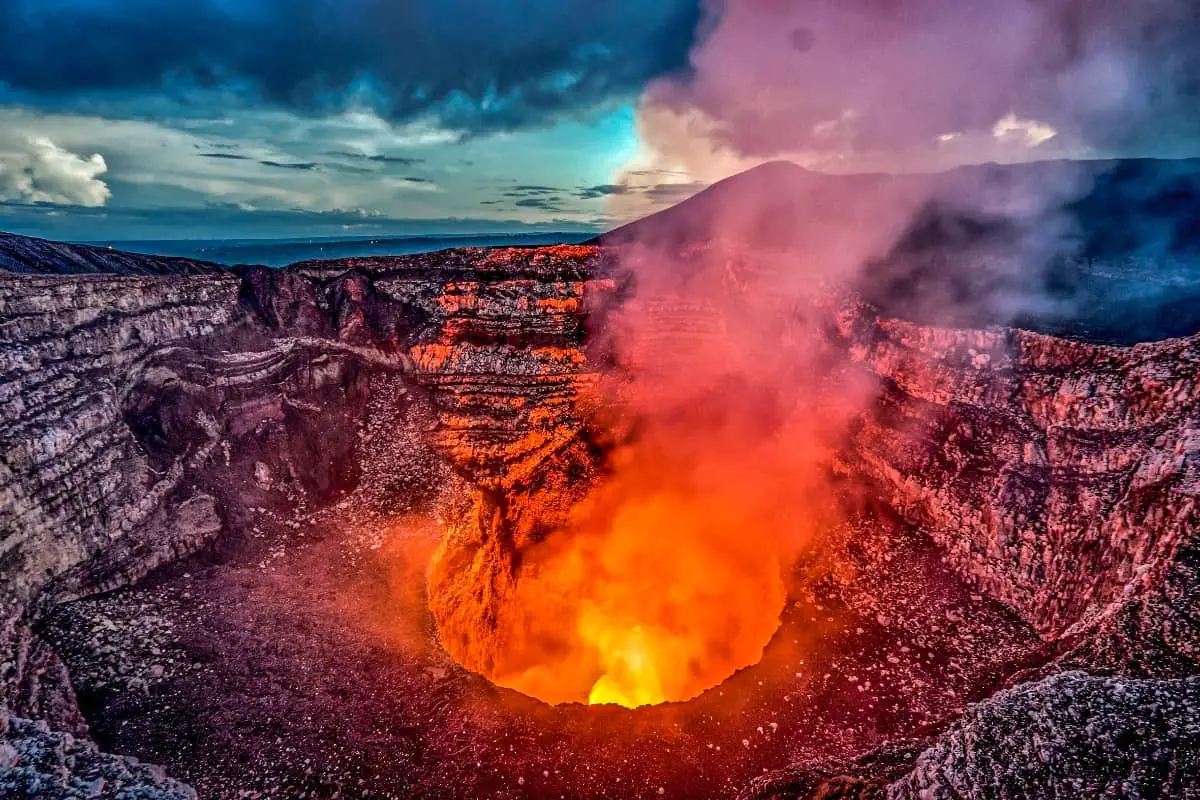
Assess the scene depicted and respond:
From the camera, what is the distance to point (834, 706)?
18094 millimetres

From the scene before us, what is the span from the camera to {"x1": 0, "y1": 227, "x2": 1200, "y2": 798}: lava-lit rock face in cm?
1354

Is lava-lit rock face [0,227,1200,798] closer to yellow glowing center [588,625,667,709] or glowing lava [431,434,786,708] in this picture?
glowing lava [431,434,786,708]

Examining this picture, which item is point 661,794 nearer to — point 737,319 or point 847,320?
point 847,320

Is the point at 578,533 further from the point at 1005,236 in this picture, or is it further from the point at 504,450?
the point at 1005,236

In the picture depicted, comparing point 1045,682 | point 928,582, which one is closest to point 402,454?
point 928,582

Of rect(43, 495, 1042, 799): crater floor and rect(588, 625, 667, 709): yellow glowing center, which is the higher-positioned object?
rect(43, 495, 1042, 799): crater floor

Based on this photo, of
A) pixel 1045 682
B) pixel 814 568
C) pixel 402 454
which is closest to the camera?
pixel 1045 682

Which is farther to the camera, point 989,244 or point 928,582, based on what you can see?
point 989,244

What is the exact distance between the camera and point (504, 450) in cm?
3228

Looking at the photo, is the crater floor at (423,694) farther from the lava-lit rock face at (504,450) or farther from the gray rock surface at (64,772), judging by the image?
the gray rock surface at (64,772)

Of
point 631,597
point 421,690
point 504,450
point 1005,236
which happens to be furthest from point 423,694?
point 1005,236

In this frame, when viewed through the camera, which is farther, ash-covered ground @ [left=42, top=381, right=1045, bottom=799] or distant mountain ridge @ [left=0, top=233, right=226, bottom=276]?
distant mountain ridge @ [left=0, top=233, right=226, bottom=276]

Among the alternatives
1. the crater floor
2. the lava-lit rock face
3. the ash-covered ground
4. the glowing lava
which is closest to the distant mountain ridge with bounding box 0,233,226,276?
the lava-lit rock face

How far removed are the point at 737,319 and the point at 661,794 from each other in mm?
26474
